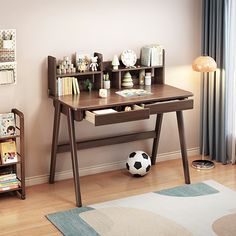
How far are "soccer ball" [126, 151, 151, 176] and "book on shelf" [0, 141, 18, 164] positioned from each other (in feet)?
3.38

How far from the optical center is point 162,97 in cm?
468

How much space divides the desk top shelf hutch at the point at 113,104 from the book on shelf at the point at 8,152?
39 centimetres

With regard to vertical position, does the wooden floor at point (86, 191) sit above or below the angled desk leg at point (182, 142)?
below

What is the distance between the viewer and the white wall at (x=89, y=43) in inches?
183

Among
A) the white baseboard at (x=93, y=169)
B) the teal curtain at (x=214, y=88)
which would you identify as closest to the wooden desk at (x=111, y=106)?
the white baseboard at (x=93, y=169)

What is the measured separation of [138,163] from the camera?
4.95 metres

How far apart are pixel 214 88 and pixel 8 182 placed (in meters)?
2.15

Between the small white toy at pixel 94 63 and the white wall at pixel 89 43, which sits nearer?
the white wall at pixel 89 43

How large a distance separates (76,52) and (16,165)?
1079mm

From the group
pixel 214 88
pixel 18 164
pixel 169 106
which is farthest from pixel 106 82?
pixel 214 88

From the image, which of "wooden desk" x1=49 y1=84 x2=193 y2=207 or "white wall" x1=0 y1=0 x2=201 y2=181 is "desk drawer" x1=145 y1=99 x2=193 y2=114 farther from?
"white wall" x1=0 y1=0 x2=201 y2=181

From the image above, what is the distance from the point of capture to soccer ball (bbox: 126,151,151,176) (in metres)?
4.96

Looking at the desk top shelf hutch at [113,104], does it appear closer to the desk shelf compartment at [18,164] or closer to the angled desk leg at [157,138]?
the angled desk leg at [157,138]

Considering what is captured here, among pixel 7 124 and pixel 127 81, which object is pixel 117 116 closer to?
pixel 127 81
